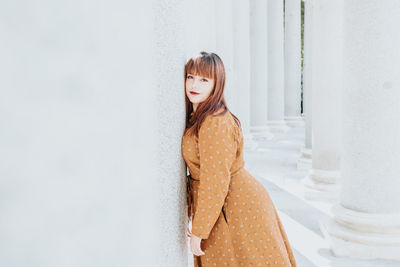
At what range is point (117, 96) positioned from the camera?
409cm

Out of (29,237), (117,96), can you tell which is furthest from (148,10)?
(29,237)

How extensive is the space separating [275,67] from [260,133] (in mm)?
26109

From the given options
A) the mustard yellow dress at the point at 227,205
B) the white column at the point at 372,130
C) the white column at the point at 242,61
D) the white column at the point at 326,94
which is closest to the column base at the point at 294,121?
the white column at the point at 242,61

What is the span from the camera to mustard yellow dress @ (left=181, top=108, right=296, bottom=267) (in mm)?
10422

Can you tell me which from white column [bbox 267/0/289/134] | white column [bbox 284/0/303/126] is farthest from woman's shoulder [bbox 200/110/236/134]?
white column [bbox 284/0/303/126]

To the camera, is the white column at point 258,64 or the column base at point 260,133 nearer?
the column base at point 260,133

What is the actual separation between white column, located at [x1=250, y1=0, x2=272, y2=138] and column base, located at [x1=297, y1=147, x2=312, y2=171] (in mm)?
39387

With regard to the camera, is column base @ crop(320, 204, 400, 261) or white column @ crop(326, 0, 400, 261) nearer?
white column @ crop(326, 0, 400, 261)

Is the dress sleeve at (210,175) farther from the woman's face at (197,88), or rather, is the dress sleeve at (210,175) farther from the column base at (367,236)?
the column base at (367,236)

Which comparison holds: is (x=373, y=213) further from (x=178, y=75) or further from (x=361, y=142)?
(x=178, y=75)

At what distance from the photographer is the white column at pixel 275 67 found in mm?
106438

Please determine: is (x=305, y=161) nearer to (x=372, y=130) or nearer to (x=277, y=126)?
(x=372, y=130)

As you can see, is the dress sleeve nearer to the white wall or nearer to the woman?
the woman

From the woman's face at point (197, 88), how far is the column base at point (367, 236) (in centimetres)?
1821
